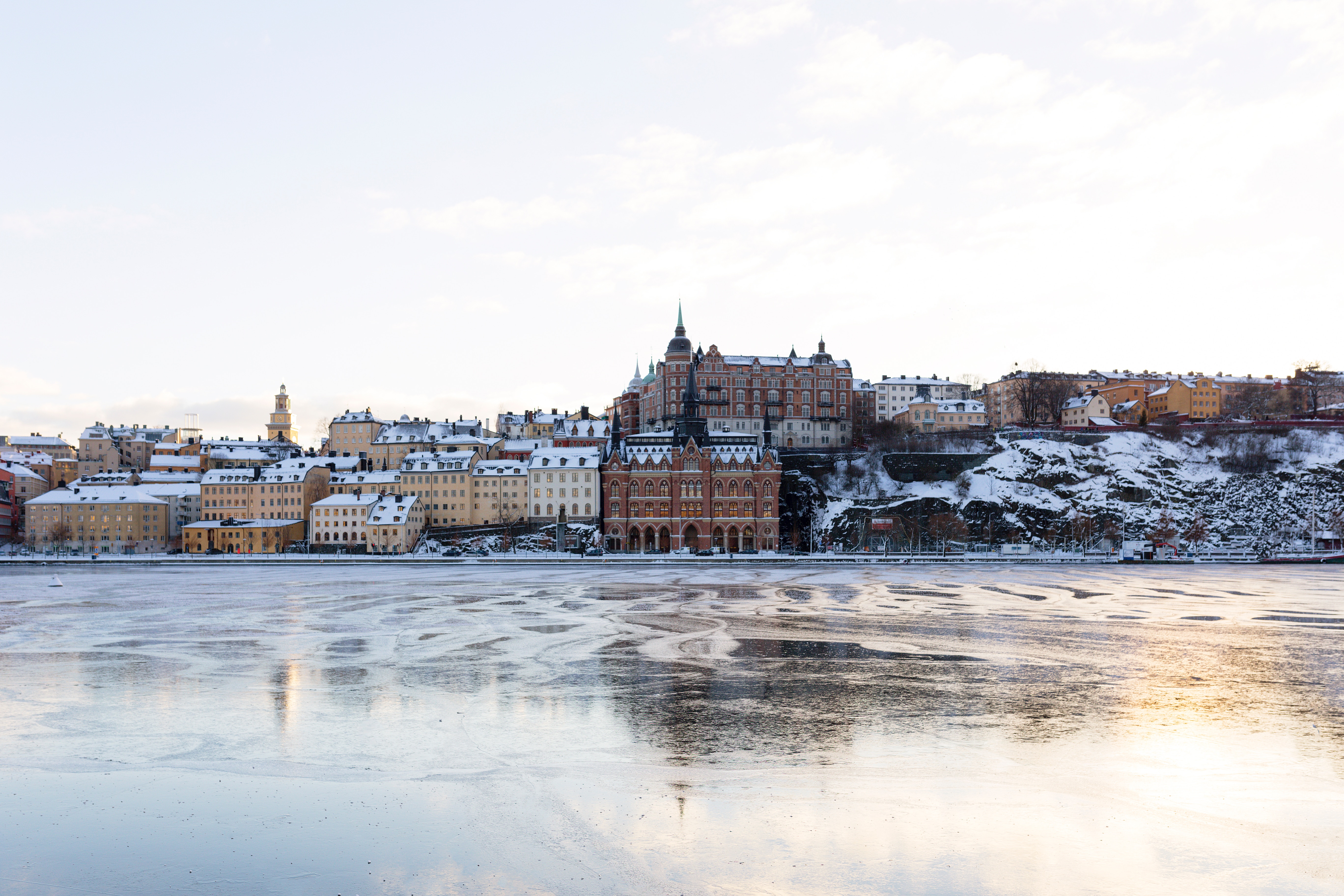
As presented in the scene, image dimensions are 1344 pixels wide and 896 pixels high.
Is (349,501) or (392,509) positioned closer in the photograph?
(392,509)

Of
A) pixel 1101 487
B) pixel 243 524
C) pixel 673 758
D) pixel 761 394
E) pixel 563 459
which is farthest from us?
pixel 761 394

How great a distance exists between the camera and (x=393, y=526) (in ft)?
381

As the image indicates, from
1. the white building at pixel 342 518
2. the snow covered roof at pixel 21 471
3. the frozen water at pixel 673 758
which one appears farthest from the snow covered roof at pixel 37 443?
the frozen water at pixel 673 758

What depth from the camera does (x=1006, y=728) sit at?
2378 cm

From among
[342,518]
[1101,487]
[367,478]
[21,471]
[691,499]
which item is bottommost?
[342,518]

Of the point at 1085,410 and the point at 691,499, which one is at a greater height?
the point at 1085,410

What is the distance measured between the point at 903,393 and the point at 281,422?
124918mm

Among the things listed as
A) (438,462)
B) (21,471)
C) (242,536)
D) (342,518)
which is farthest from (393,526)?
(21,471)

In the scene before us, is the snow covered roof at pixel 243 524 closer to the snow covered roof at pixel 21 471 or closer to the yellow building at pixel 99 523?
the yellow building at pixel 99 523

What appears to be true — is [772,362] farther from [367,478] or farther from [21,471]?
[21,471]

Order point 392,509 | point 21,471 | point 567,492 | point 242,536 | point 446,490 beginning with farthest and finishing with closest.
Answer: point 21,471, point 446,490, point 242,536, point 567,492, point 392,509

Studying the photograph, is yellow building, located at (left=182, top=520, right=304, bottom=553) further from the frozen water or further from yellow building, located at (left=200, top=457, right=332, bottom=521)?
the frozen water

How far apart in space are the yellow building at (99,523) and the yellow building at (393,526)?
33030 mm

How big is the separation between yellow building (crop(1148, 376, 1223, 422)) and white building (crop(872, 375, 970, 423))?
31.2 meters
